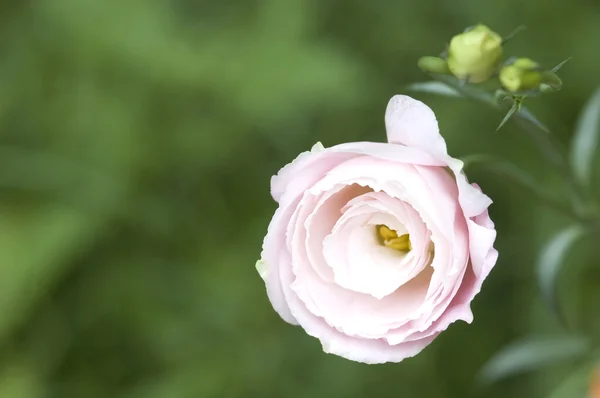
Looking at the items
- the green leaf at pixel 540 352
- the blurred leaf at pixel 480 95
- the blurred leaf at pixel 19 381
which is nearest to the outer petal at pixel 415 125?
the blurred leaf at pixel 480 95

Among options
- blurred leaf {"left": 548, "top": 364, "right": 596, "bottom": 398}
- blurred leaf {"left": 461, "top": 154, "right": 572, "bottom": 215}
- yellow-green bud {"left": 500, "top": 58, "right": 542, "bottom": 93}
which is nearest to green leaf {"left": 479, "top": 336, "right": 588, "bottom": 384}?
blurred leaf {"left": 548, "top": 364, "right": 596, "bottom": 398}

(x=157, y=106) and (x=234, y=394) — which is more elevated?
(x=157, y=106)

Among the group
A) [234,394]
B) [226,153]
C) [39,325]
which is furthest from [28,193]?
[234,394]

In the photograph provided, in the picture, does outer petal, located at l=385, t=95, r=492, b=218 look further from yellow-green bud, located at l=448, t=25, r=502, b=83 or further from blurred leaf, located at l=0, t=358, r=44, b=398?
blurred leaf, located at l=0, t=358, r=44, b=398

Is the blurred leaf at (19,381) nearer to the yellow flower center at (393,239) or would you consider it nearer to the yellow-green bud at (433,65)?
the yellow flower center at (393,239)

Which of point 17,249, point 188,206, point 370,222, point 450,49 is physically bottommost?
point 370,222

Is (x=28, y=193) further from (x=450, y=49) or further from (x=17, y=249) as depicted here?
(x=450, y=49)
